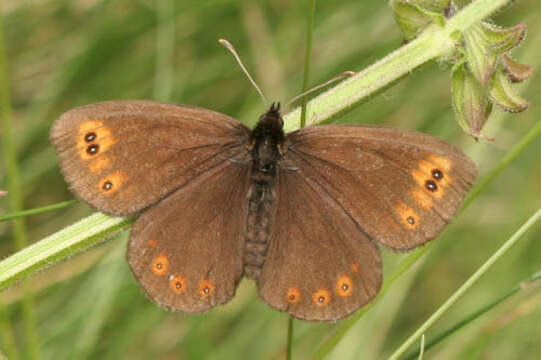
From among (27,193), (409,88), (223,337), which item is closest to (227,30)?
(409,88)

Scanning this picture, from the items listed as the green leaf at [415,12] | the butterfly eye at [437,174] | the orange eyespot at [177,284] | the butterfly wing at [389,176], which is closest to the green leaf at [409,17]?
the green leaf at [415,12]

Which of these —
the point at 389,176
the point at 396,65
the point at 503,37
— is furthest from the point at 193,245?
the point at 503,37

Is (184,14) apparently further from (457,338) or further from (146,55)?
(457,338)

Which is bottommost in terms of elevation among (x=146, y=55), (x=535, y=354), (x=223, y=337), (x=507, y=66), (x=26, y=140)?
(x=223, y=337)

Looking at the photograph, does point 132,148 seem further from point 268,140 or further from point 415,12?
point 415,12

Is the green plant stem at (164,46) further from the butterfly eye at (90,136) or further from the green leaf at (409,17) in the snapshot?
the green leaf at (409,17)

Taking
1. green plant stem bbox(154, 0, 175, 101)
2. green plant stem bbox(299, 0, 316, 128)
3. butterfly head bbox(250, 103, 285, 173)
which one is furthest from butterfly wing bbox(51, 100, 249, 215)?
green plant stem bbox(154, 0, 175, 101)

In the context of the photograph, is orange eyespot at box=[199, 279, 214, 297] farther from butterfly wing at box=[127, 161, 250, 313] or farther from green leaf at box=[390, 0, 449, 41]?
green leaf at box=[390, 0, 449, 41]
